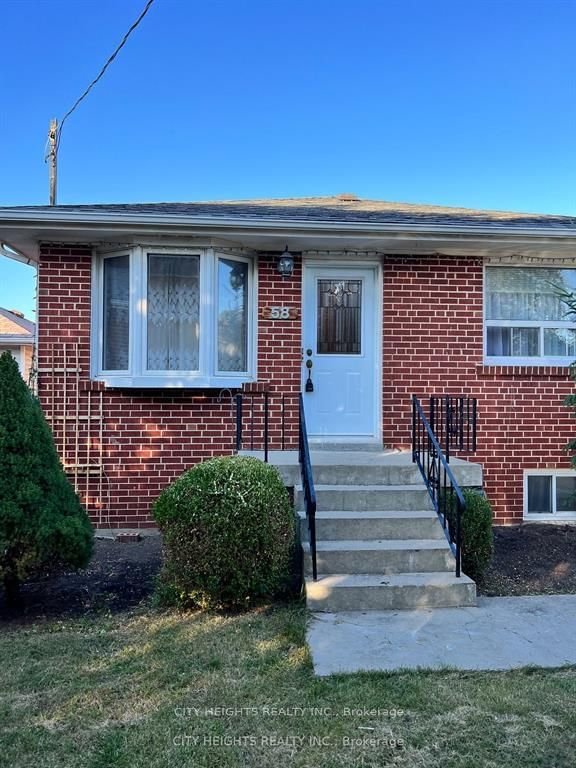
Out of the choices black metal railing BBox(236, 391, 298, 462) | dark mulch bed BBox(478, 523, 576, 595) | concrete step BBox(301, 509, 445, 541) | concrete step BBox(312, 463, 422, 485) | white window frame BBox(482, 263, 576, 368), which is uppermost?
white window frame BBox(482, 263, 576, 368)

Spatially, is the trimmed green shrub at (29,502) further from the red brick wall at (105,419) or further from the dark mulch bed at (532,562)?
the dark mulch bed at (532,562)

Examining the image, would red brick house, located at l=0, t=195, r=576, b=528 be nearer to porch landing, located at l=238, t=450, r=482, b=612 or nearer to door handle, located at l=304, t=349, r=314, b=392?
door handle, located at l=304, t=349, r=314, b=392

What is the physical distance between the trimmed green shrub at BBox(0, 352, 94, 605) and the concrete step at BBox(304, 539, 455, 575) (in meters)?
1.76

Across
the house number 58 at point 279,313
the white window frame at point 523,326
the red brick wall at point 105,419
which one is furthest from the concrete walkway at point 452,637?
the house number 58 at point 279,313

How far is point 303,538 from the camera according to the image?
194 inches

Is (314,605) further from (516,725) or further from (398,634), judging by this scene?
(516,725)

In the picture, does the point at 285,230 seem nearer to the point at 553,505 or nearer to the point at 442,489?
the point at 442,489

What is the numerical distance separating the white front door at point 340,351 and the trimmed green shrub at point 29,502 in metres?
3.40

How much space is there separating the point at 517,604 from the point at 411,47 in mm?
11471

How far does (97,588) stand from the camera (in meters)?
4.94

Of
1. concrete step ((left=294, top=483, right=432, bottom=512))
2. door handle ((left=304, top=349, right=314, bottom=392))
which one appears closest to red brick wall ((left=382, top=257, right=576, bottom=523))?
door handle ((left=304, top=349, right=314, bottom=392))

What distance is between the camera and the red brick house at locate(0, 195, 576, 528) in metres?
6.72

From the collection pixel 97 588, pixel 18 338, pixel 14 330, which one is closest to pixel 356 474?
pixel 97 588

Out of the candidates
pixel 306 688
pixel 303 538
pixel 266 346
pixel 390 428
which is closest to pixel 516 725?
pixel 306 688
